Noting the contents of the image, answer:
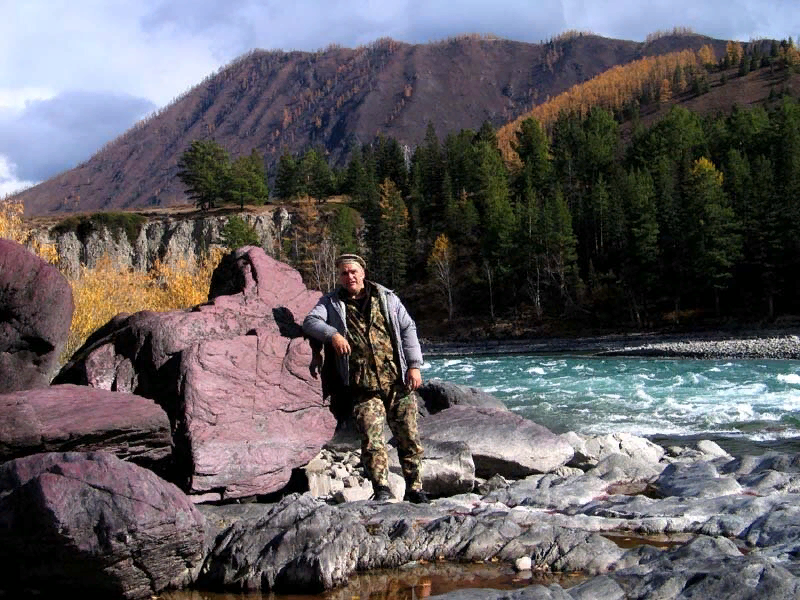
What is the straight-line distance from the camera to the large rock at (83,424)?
638 cm

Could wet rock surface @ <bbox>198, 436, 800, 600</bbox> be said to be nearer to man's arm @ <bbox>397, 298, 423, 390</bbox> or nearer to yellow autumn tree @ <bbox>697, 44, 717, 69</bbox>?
man's arm @ <bbox>397, 298, 423, 390</bbox>

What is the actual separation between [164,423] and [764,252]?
57.0 metres

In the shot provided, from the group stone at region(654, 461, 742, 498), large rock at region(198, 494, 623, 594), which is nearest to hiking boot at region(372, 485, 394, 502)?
large rock at region(198, 494, 623, 594)

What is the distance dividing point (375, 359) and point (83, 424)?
2754 mm

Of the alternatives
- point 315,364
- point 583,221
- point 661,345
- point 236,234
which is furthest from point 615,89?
point 315,364

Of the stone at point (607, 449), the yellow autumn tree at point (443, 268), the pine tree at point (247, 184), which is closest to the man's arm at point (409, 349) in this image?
the stone at point (607, 449)

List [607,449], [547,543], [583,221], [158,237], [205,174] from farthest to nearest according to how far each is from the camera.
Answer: [205,174]
[158,237]
[583,221]
[607,449]
[547,543]

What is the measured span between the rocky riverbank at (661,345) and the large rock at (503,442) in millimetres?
30811

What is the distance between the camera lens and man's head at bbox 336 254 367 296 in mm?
7043

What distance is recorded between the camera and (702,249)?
5628 centimetres

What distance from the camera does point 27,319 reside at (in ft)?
26.3

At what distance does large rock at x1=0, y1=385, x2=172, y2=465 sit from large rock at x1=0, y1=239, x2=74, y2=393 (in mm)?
1021

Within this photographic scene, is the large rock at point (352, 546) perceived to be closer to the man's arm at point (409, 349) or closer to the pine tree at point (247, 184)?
the man's arm at point (409, 349)

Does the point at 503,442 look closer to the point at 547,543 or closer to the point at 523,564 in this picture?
the point at 547,543
